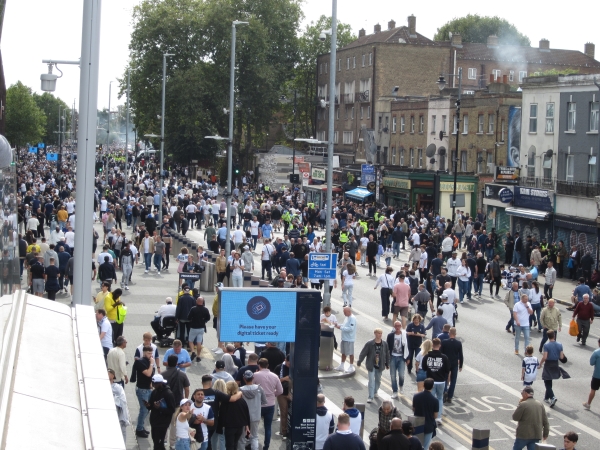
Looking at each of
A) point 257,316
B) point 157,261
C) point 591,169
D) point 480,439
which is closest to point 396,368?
point 257,316

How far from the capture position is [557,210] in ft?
126

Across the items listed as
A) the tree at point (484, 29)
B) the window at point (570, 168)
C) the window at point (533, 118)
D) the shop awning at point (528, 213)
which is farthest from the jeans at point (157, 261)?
the tree at point (484, 29)

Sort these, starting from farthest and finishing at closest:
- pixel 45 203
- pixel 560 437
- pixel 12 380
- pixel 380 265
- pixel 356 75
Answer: pixel 356 75, pixel 45 203, pixel 380 265, pixel 560 437, pixel 12 380

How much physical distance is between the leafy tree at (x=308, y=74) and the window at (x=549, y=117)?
54.4m

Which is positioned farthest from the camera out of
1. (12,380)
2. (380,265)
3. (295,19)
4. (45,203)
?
(295,19)

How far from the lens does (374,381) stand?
16.3 m

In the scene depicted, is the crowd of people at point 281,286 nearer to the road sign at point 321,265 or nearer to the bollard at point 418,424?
the bollard at point 418,424

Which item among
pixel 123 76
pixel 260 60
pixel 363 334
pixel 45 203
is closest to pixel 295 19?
pixel 260 60

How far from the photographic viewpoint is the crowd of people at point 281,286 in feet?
40.3

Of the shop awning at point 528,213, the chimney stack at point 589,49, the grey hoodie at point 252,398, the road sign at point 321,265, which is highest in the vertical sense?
the chimney stack at point 589,49

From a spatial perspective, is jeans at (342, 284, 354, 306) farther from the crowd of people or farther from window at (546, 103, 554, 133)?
window at (546, 103, 554, 133)

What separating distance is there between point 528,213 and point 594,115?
5.02m

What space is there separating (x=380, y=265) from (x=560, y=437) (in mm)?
21858

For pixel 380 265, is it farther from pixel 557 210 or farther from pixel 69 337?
pixel 69 337
